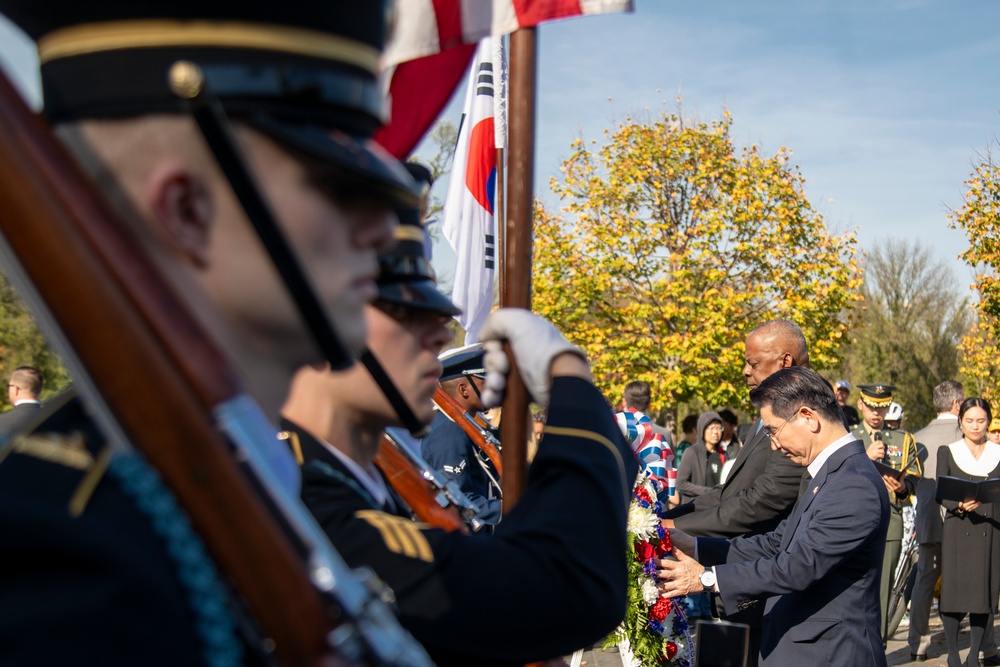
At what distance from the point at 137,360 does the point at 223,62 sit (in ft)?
1.18

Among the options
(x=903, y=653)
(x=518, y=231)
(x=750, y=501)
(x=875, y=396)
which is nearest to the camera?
(x=518, y=231)

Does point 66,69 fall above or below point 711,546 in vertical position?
above

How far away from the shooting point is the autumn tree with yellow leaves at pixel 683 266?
73.9ft

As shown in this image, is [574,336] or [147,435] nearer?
[147,435]

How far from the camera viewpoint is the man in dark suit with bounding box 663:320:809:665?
564 cm

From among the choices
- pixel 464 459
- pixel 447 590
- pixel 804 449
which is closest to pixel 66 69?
pixel 447 590

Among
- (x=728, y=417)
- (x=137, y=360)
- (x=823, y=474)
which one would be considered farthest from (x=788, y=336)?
(x=728, y=417)

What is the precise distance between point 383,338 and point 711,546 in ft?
10.5

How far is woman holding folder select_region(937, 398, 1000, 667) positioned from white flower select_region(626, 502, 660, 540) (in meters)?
5.15

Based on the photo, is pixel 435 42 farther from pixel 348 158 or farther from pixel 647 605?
pixel 647 605

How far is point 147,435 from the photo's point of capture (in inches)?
33.1

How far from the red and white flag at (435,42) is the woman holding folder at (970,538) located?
7.56 meters

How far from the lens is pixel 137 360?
833 millimetres

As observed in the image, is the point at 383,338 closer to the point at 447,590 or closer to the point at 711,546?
the point at 447,590
